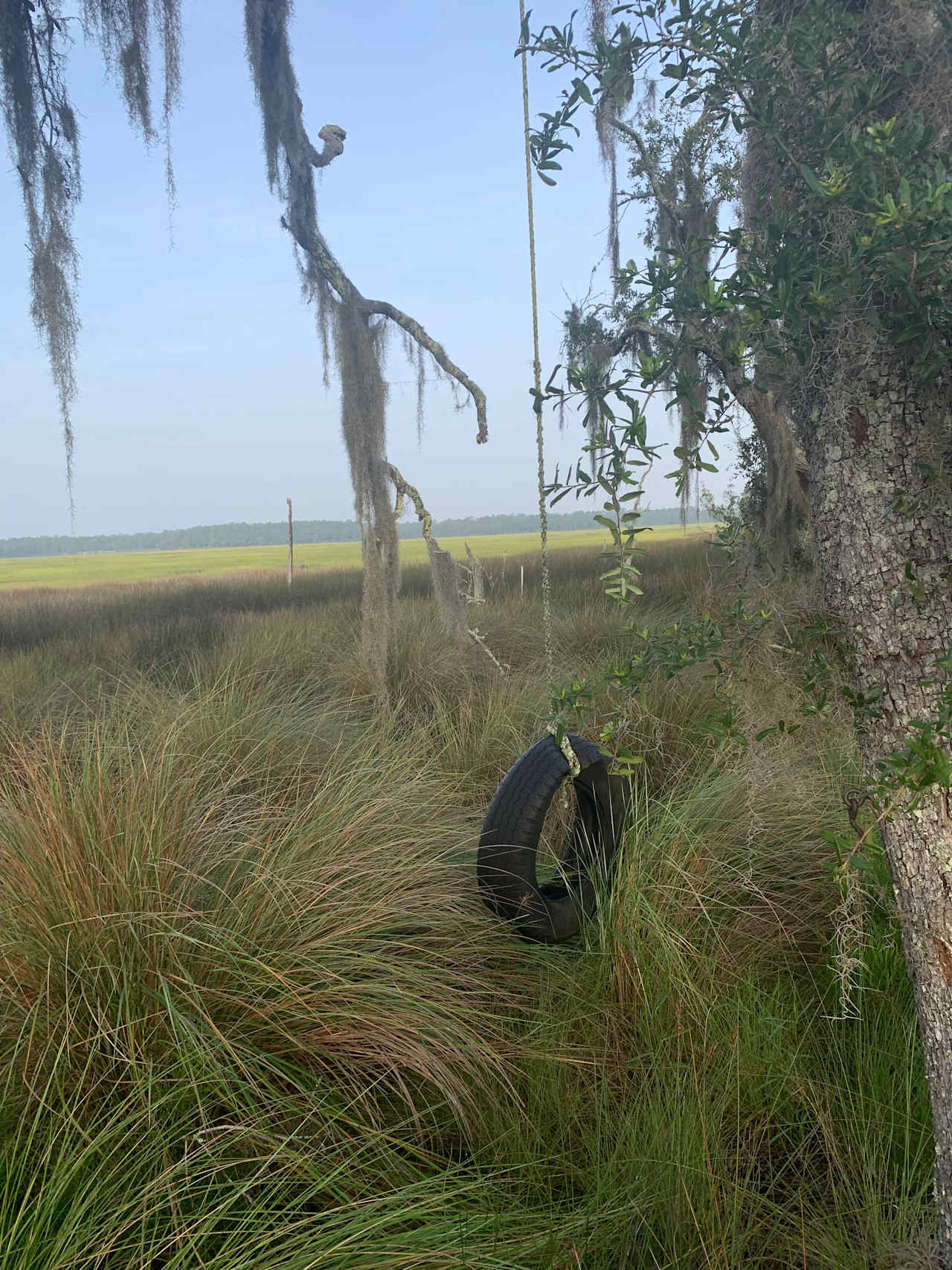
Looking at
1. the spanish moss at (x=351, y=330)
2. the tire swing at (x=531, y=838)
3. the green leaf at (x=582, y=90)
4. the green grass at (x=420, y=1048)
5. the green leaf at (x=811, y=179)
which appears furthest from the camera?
the spanish moss at (x=351, y=330)

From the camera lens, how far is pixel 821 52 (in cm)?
181

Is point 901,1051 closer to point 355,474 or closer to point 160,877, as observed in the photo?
point 160,877

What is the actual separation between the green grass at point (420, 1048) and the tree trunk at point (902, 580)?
0.50 m

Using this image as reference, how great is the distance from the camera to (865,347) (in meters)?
1.85

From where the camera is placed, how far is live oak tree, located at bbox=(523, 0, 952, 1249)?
1.74m

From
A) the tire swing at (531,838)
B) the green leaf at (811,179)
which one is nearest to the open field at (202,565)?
the tire swing at (531,838)

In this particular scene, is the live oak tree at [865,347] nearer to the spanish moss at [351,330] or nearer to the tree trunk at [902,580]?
the tree trunk at [902,580]

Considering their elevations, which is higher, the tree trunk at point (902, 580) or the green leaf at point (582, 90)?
the green leaf at point (582, 90)

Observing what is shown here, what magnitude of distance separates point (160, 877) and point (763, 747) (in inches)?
126

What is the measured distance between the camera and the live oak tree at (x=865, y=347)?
1.74m

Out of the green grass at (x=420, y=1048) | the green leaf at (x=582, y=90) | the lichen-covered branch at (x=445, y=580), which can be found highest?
the green leaf at (x=582, y=90)

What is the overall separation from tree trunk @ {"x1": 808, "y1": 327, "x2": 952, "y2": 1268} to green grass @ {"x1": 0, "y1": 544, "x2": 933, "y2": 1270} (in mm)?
496

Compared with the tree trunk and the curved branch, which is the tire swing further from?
the curved branch

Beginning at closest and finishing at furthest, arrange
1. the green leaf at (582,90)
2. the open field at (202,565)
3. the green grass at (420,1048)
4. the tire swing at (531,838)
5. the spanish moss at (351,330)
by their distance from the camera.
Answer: the green grass at (420,1048) → the green leaf at (582,90) → the tire swing at (531,838) → the spanish moss at (351,330) → the open field at (202,565)
